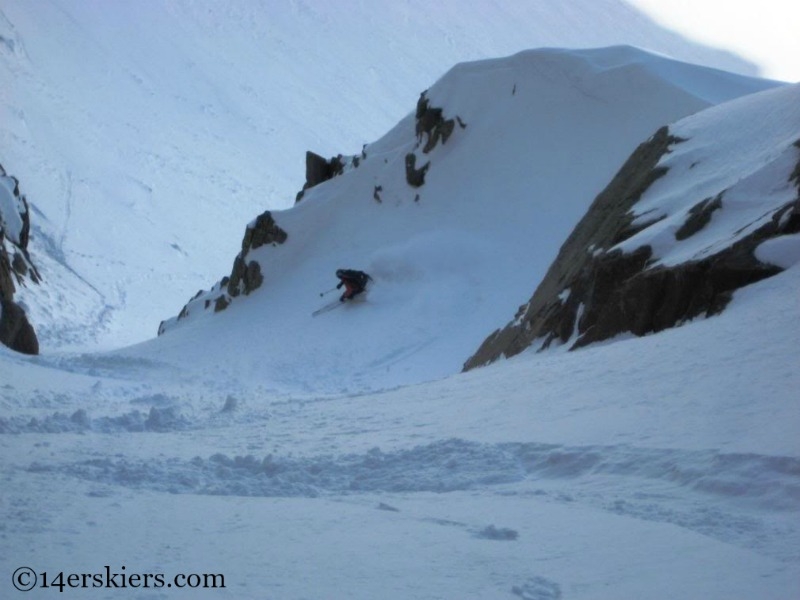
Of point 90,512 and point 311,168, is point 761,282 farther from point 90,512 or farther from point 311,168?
point 311,168

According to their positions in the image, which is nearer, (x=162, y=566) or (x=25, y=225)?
(x=162, y=566)

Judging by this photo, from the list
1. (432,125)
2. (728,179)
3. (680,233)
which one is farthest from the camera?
(432,125)

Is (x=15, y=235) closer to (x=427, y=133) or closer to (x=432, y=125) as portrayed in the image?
(x=427, y=133)

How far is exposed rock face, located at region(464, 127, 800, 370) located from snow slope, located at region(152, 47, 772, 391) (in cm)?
566

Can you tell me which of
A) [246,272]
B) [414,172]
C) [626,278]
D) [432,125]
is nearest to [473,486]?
[626,278]

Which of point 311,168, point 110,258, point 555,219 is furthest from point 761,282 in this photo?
point 110,258

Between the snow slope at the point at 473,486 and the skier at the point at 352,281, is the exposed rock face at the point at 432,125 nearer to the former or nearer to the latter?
the skier at the point at 352,281

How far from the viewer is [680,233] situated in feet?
39.2

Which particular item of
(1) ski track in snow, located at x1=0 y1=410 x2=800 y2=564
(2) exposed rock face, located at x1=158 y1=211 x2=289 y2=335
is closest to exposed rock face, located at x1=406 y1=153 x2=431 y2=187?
(2) exposed rock face, located at x1=158 y1=211 x2=289 y2=335

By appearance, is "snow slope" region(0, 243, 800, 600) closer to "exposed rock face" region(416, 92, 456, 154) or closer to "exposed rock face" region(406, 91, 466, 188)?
"exposed rock face" region(406, 91, 466, 188)

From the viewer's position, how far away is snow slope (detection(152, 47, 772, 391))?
75.2ft

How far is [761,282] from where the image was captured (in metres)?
9.91

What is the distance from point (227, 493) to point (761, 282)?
243 inches

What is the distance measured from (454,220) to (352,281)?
3843 millimetres
